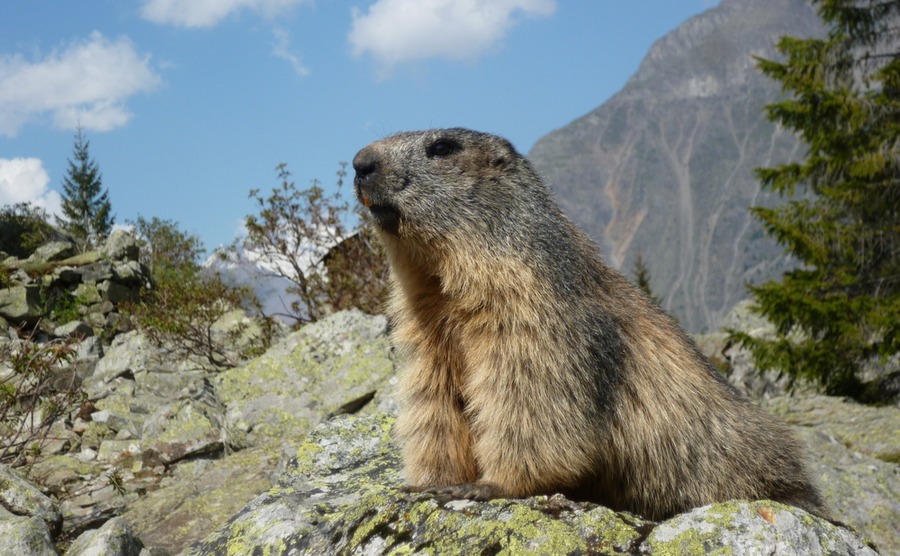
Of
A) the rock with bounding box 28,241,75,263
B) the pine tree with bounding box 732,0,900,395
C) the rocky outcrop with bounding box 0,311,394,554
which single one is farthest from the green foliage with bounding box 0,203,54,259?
the pine tree with bounding box 732,0,900,395

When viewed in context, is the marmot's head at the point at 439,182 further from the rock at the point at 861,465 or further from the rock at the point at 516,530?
the rock at the point at 861,465

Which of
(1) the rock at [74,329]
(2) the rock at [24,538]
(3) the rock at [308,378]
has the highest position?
(1) the rock at [74,329]

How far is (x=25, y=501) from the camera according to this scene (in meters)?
6.86

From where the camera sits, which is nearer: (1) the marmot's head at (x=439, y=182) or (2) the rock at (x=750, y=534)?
(2) the rock at (x=750, y=534)

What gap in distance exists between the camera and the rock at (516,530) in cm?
331

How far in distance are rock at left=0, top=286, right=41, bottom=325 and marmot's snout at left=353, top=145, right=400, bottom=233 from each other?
18.5 meters

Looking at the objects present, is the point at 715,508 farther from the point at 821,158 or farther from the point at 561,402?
the point at 821,158

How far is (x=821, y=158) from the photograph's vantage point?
70.2 ft

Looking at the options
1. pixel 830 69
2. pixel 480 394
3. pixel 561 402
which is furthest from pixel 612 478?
pixel 830 69

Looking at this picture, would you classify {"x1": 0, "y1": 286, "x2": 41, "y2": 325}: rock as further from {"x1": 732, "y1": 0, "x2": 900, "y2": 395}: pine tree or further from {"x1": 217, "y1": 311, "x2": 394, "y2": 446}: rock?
{"x1": 732, "y1": 0, "x2": 900, "y2": 395}: pine tree

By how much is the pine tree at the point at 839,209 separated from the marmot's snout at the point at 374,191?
17.9m

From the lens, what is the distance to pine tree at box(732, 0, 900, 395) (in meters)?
19.9

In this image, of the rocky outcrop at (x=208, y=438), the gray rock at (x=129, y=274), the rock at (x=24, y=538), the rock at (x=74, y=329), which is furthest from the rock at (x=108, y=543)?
the gray rock at (x=129, y=274)

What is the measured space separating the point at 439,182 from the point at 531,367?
138 centimetres
